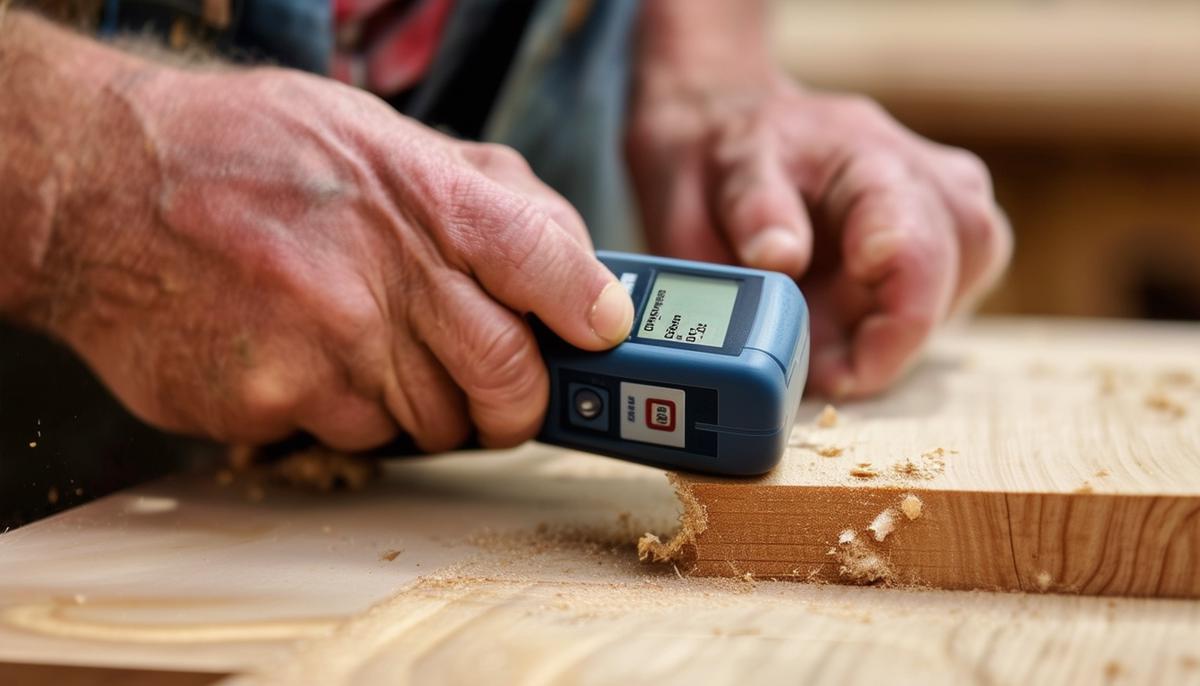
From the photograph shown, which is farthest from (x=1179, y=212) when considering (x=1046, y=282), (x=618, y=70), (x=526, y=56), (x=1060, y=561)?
(x=1060, y=561)

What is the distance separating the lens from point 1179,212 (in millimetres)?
3188

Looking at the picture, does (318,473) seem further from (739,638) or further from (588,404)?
(739,638)

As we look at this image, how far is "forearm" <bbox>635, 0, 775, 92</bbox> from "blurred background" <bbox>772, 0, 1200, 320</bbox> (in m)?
1.54

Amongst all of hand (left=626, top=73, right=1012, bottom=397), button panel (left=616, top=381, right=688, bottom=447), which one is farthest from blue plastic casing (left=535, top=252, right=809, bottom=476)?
hand (left=626, top=73, right=1012, bottom=397)

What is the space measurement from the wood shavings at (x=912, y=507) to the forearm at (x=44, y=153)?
58cm

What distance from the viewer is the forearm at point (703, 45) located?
4.55 feet

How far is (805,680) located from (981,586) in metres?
0.19

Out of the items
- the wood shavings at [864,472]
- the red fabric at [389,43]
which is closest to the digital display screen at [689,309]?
the wood shavings at [864,472]

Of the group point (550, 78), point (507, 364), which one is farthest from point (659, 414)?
point (550, 78)

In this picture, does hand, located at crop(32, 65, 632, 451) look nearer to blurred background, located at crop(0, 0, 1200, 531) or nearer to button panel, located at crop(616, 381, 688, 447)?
button panel, located at crop(616, 381, 688, 447)

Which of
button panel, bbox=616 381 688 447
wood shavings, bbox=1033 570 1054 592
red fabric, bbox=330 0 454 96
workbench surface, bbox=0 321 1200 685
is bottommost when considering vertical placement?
workbench surface, bbox=0 321 1200 685

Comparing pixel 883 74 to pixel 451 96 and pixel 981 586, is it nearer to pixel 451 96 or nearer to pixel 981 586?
pixel 451 96

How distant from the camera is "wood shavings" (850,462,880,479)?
68 centimetres

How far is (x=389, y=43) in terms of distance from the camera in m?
1.24
